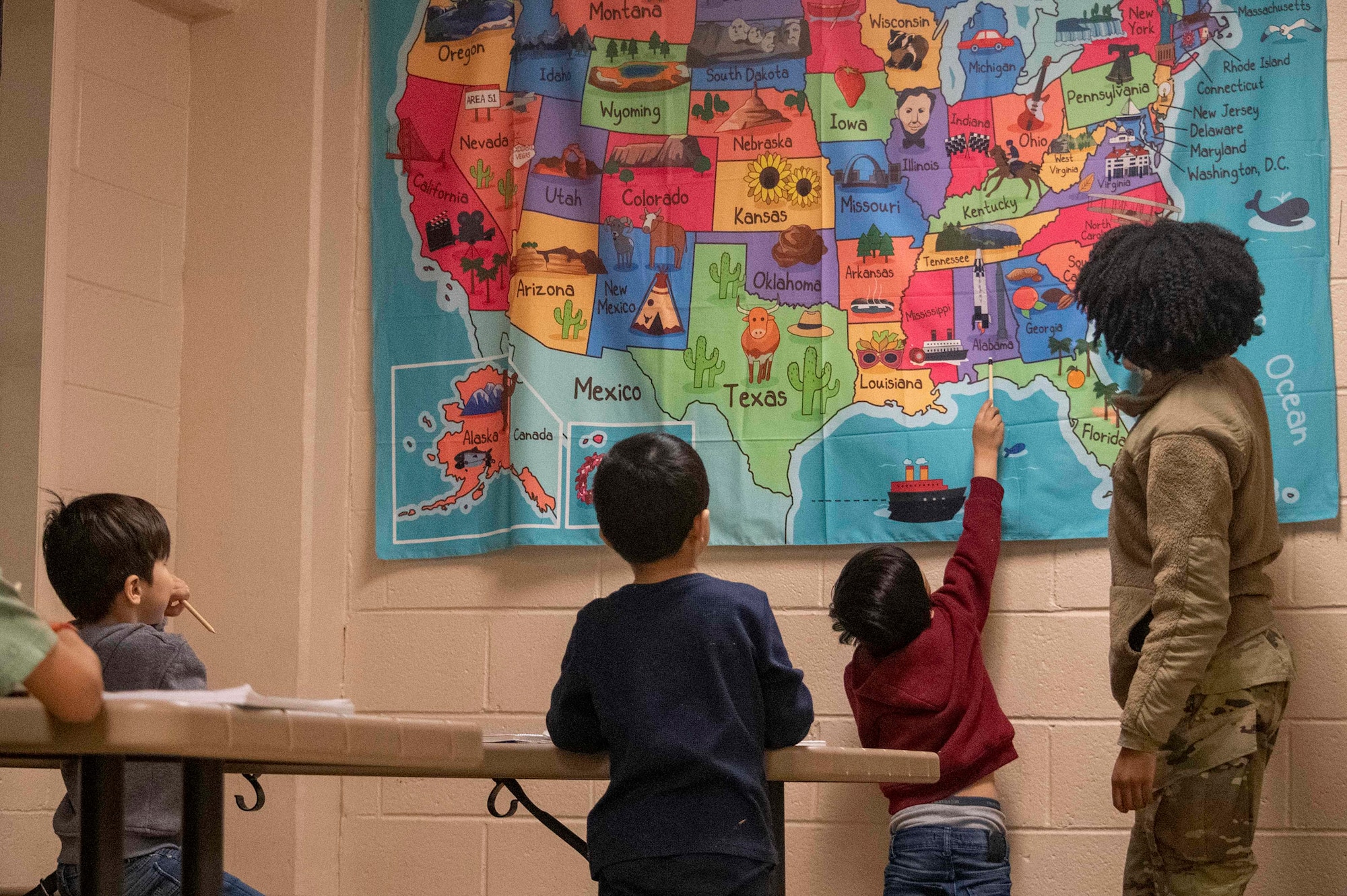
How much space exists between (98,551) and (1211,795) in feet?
5.95

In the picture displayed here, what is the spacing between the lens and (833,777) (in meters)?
1.86

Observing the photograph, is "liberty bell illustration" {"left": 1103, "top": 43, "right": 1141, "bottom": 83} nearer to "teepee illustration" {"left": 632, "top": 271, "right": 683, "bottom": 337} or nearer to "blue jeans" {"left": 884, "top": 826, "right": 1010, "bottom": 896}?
"teepee illustration" {"left": 632, "top": 271, "right": 683, "bottom": 337}

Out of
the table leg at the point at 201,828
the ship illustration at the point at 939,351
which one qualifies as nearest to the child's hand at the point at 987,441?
the ship illustration at the point at 939,351

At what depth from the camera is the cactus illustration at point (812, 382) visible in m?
2.89

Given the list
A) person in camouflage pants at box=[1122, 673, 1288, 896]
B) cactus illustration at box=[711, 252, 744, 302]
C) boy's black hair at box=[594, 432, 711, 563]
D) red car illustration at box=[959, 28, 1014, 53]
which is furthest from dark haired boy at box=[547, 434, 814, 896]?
red car illustration at box=[959, 28, 1014, 53]

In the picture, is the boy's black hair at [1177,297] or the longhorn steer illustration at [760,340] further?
the longhorn steer illustration at [760,340]

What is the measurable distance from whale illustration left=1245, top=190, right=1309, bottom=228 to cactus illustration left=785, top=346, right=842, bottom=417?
92 cm

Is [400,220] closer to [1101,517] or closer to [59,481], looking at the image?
[59,481]

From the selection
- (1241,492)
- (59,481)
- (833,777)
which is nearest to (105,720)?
(833,777)

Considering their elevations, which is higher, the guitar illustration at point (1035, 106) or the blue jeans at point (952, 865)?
the guitar illustration at point (1035, 106)

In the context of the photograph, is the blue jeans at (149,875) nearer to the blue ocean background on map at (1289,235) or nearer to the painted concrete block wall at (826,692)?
the painted concrete block wall at (826,692)

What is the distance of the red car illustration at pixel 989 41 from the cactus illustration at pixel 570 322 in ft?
3.40

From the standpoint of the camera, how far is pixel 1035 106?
9.29 feet

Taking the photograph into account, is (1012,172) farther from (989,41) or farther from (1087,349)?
(1087,349)
